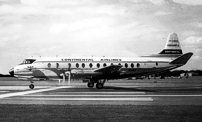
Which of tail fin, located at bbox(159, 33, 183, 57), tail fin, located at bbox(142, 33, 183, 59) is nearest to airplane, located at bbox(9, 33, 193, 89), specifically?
tail fin, located at bbox(142, 33, 183, 59)

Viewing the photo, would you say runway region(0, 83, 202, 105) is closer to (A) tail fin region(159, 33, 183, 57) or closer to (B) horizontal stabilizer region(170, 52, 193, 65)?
(B) horizontal stabilizer region(170, 52, 193, 65)

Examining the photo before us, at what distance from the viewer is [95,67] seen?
1077 inches

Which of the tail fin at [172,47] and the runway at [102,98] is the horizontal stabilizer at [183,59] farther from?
the runway at [102,98]

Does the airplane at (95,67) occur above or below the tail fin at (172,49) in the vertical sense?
below

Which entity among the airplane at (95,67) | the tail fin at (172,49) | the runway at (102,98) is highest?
the tail fin at (172,49)

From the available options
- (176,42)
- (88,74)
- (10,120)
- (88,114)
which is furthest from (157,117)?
(176,42)

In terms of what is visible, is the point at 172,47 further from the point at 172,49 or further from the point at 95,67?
the point at 95,67

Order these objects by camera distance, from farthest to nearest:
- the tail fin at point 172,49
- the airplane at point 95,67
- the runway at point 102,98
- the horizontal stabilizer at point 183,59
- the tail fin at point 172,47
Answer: the tail fin at point 172,47, the tail fin at point 172,49, the horizontal stabilizer at point 183,59, the airplane at point 95,67, the runway at point 102,98

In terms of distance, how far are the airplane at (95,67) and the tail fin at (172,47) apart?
0.59 m

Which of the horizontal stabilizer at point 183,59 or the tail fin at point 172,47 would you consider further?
the tail fin at point 172,47

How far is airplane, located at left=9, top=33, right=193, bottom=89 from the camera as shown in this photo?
25.9m

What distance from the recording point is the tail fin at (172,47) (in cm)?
3059

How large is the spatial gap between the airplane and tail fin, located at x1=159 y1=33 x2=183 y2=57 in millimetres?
595

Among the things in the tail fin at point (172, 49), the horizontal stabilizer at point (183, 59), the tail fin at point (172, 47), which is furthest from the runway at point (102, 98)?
the tail fin at point (172, 47)
